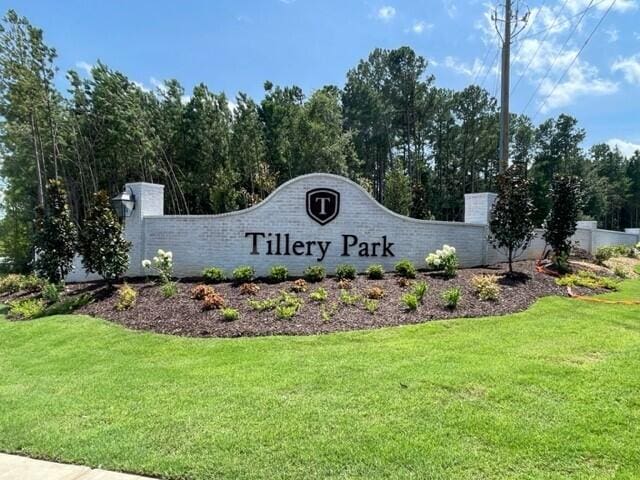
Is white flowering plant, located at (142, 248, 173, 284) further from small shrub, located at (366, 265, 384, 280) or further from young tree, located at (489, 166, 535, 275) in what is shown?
young tree, located at (489, 166, 535, 275)

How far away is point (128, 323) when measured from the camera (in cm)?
721

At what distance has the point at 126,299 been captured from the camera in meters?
8.14

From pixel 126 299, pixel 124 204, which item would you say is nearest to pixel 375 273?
pixel 126 299

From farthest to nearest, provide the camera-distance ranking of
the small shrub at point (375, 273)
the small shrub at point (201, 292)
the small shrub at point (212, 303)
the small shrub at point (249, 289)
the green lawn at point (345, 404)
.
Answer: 1. the small shrub at point (375, 273)
2. the small shrub at point (249, 289)
3. the small shrub at point (201, 292)
4. the small shrub at point (212, 303)
5. the green lawn at point (345, 404)

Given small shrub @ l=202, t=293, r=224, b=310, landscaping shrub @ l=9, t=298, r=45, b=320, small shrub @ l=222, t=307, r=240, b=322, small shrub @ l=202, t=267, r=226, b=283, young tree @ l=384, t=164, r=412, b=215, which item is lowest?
landscaping shrub @ l=9, t=298, r=45, b=320

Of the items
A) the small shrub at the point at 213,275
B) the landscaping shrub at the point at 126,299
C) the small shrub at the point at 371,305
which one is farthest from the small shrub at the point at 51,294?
the small shrub at the point at 371,305

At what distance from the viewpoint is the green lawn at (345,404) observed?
2.88m

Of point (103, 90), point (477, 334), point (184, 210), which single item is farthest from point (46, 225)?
point (184, 210)

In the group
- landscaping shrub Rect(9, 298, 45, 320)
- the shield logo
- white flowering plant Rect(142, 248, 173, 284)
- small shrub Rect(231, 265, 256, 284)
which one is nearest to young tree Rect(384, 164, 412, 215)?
the shield logo

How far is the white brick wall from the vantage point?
10.2 meters

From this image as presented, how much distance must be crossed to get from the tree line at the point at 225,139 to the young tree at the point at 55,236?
581 cm

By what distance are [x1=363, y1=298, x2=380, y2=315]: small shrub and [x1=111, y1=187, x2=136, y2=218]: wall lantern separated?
246 inches

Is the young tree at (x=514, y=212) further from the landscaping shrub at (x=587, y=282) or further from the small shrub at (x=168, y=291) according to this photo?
the small shrub at (x=168, y=291)

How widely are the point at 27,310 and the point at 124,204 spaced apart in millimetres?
3010
